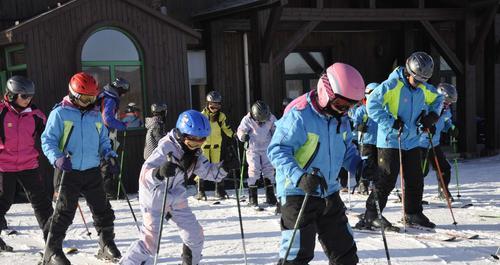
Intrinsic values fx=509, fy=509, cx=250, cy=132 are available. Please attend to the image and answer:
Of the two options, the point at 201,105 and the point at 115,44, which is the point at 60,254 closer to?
the point at 115,44

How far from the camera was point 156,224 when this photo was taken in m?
4.31

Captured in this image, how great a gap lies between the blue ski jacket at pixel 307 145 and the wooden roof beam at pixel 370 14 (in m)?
7.52

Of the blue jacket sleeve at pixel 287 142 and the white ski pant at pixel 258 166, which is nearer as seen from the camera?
the blue jacket sleeve at pixel 287 142

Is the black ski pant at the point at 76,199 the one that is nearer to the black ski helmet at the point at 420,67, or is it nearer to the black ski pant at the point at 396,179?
the black ski pant at the point at 396,179

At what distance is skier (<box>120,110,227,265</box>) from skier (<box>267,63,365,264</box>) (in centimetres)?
78

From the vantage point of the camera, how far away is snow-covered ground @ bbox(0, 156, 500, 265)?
5.28 m

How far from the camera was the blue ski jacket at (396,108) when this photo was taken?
19.8ft

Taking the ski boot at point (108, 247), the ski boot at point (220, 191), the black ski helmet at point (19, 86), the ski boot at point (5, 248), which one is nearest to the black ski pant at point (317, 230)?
the ski boot at point (108, 247)

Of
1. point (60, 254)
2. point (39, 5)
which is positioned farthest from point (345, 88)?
point (39, 5)

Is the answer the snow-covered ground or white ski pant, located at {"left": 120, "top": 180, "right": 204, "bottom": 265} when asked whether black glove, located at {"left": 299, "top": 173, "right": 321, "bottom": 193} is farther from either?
the snow-covered ground

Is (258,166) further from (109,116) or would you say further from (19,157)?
(19,157)

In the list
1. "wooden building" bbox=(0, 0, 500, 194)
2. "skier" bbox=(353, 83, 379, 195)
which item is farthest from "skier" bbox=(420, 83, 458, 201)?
"wooden building" bbox=(0, 0, 500, 194)

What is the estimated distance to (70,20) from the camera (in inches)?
360

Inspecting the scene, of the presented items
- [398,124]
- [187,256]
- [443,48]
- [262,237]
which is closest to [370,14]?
[443,48]
